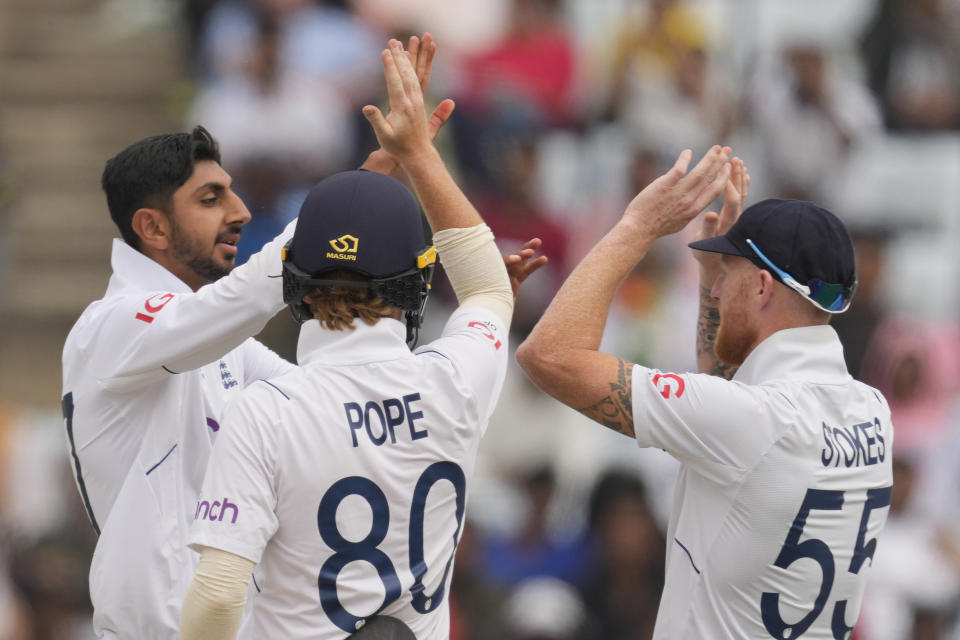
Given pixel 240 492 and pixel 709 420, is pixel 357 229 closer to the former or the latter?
pixel 240 492

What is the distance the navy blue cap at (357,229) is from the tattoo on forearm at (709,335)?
1.25m

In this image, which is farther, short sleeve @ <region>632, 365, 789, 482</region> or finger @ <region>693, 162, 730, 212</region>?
finger @ <region>693, 162, 730, 212</region>

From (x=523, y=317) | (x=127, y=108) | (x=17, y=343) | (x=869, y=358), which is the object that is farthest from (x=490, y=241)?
(x=127, y=108)

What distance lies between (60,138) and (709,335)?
7767 mm

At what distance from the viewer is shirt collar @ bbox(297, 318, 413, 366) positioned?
134 inches

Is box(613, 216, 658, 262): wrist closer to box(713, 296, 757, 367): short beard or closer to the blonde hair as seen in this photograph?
box(713, 296, 757, 367): short beard

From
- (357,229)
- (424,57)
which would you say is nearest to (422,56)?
(424,57)

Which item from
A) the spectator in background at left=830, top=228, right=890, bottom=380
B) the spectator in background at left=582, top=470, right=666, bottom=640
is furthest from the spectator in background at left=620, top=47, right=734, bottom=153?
the spectator in background at left=582, top=470, right=666, bottom=640

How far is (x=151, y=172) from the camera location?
4160 millimetres

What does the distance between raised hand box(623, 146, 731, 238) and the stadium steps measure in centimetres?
693

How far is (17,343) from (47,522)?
83.4 inches

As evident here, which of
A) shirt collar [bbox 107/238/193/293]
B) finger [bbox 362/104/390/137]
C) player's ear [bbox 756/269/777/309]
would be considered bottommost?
shirt collar [bbox 107/238/193/293]

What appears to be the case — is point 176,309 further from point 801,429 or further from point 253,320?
point 801,429

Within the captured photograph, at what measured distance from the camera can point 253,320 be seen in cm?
360
